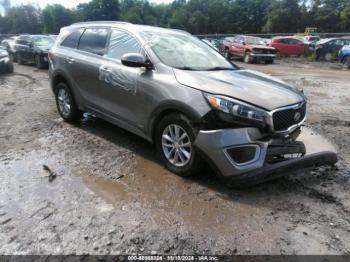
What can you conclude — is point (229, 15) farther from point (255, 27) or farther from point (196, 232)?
point (196, 232)

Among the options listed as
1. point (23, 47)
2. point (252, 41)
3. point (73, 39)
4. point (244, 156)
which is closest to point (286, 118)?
point (244, 156)

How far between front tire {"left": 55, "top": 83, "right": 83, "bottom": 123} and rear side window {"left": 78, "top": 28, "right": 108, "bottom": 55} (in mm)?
851

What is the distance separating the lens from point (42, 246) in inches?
118

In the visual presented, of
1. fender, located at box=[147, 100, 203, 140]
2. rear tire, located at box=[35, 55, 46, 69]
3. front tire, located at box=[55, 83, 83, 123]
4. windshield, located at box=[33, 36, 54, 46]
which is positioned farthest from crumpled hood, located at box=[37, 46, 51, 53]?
fender, located at box=[147, 100, 203, 140]

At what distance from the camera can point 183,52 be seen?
4.87 metres

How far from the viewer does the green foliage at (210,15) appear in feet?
209

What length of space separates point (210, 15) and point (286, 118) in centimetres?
6774

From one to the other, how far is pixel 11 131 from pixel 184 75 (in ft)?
12.2

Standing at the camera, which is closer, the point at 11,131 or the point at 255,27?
the point at 11,131

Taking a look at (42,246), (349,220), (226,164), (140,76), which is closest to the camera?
(42,246)

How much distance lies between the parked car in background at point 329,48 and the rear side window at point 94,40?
2102 cm

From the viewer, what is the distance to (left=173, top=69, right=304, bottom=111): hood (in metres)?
3.79

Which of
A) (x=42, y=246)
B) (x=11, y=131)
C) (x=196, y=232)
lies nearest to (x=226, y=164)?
(x=196, y=232)

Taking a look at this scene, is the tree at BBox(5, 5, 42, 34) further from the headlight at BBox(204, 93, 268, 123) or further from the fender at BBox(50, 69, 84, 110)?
the headlight at BBox(204, 93, 268, 123)
